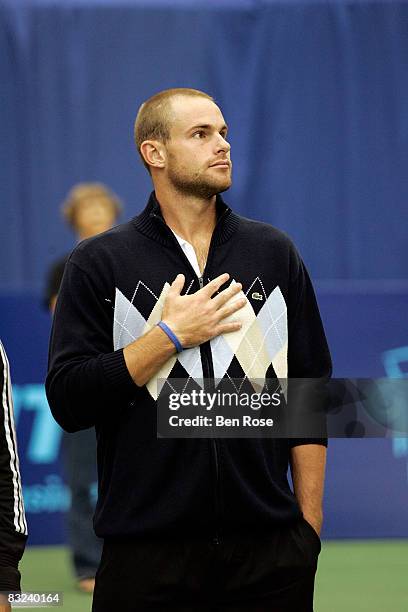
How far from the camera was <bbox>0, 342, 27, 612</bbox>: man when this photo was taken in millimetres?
2531

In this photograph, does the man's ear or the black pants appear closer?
the black pants

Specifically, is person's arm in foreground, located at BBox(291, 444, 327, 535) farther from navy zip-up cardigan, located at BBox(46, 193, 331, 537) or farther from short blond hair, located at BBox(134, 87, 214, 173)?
short blond hair, located at BBox(134, 87, 214, 173)

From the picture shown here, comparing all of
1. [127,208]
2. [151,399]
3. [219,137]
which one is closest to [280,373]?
[151,399]

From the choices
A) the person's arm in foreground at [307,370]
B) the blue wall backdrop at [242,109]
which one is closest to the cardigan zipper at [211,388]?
the person's arm in foreground at [307,370]

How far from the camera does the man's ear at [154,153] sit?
10.3 feet

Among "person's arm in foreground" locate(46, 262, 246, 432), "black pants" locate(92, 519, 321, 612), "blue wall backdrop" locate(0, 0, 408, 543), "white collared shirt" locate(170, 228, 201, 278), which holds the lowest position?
"black pants" locate(92, 519, 321, 612)

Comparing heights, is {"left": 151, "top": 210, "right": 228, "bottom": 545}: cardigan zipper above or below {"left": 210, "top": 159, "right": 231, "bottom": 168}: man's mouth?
below

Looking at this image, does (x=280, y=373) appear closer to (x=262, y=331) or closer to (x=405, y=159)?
(x=262, y=331)

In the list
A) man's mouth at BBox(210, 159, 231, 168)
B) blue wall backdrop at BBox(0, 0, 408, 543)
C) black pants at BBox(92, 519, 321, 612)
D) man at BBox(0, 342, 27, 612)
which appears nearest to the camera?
man at BBox(0, 342, 27, 612)

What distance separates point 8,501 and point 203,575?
1.81 ft

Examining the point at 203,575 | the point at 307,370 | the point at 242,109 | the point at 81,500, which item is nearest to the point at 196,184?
the point at 307,370

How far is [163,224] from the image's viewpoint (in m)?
3.06

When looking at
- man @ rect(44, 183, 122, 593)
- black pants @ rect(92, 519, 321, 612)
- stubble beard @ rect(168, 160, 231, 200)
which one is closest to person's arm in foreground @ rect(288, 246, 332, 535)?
black pants @ rect(92, 519, 321, 612)

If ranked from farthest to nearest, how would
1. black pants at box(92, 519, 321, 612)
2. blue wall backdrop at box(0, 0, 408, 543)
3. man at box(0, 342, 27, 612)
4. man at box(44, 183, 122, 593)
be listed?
blue wall backdrop at box(0, 0, 408, 543), man at box(44, 183, 122, 593), black pants at box(92, 519, 321, 612), man at box(0, 342, 27, 612)
